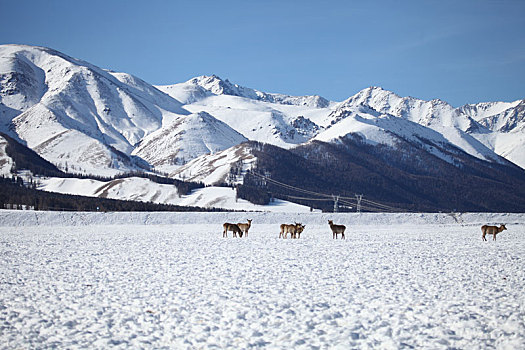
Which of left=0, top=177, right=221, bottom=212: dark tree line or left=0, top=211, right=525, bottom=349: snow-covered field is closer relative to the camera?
left=0, top=211, right=525, bottom=349: snow-covered field

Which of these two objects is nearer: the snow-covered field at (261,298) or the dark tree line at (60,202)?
the snow-covered field at (261,298)

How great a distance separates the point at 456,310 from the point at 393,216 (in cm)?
4966

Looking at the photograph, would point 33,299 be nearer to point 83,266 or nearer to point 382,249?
point 83,266

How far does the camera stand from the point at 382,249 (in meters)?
30.1

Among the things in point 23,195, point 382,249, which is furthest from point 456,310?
point 23,195

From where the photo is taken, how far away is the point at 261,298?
52.0 feet

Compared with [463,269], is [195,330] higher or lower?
lower

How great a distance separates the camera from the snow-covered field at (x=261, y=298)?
12.3 m

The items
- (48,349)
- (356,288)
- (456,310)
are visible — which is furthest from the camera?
(356,288)

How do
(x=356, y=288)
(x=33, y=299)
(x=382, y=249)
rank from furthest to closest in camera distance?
1. (x=382, y=249)
2. (x=356, y=288)
3. (x=33, y=299)

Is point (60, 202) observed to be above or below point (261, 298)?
below

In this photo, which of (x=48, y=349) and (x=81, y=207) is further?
(x=81, y=207)

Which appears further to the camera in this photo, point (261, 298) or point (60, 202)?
point (60, 202)

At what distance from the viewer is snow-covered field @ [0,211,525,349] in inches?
485
